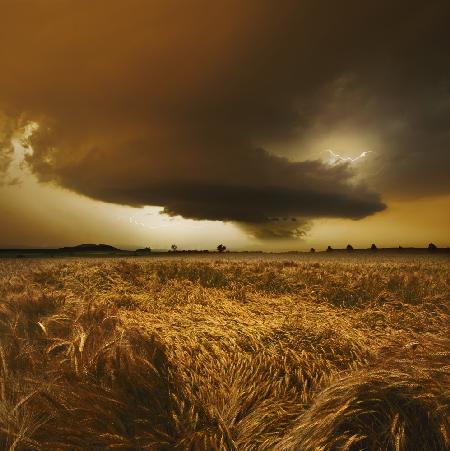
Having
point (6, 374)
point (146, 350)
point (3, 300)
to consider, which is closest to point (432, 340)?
point (146, 350)

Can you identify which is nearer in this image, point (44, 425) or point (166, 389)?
point (44, 425)

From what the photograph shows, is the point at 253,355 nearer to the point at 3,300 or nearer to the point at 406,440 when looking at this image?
the point at 406,440

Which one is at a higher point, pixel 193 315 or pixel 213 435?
pixel 193 315

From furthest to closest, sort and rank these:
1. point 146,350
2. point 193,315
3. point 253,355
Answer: point 193,315 → point 253,355 → point 146,350

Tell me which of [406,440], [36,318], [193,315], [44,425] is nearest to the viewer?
[406,440]

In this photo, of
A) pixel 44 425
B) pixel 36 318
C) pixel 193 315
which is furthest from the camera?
pixel 193 315

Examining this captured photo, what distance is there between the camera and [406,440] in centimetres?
213

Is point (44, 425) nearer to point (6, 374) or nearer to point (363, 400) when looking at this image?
point (6, 374)

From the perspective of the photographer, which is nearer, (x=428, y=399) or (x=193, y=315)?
(x=428, y=399)

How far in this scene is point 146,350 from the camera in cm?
305

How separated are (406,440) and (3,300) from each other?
4.49 metres

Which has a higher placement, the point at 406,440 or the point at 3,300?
the point at 3,300

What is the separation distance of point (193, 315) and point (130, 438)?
2468 millimetres

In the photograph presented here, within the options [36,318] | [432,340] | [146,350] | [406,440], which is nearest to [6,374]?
[146,350]
